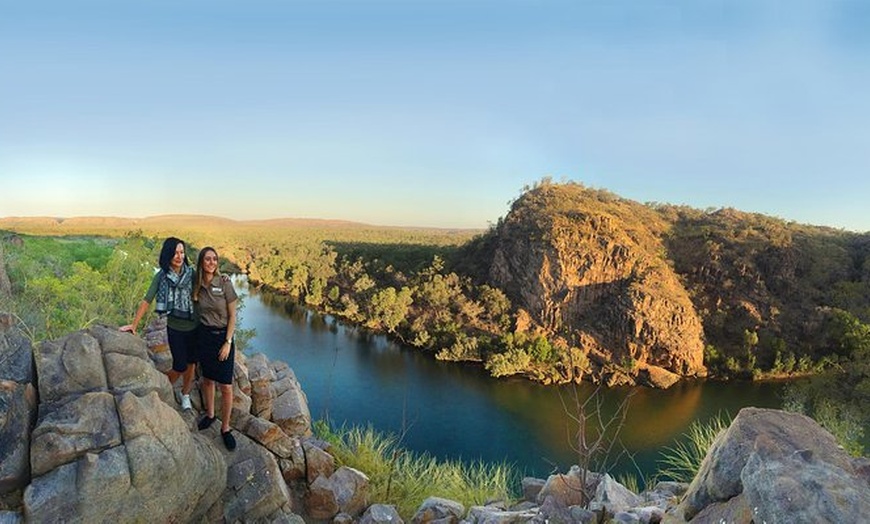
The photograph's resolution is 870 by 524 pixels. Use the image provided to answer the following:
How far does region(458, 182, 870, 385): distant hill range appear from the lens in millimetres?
48969

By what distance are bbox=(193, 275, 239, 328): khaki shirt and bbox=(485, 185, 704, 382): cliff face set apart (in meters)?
44.9

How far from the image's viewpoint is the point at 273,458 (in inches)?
237

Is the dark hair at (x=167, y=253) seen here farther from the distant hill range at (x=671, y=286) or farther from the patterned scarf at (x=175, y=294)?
the distant hill range at (x=671, y=286)

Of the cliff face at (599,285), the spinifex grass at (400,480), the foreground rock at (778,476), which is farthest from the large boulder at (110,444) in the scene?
the cliff face at (599,285)

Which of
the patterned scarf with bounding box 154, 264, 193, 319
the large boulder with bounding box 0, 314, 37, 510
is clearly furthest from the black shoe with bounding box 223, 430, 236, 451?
the large boulder with bounding box 0, 314, 37, 510

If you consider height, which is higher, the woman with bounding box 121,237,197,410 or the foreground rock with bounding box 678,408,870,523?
the woman with bounding box 121,237,197,410

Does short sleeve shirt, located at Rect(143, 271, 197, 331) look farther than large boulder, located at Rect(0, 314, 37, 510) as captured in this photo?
Yes

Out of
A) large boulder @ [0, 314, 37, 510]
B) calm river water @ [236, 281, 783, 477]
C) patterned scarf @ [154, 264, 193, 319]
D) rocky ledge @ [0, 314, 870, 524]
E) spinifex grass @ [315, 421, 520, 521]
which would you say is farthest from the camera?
calm river water @ [236, 281, 783, 477]

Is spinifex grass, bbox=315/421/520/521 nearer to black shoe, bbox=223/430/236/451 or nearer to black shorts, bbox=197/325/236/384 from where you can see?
black shoe, bbox=223/430/236/451

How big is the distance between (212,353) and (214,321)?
36 centimetres

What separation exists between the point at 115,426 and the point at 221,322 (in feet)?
4.43

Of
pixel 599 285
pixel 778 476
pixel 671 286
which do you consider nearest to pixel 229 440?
pixel 778 476

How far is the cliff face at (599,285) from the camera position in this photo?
1928 inches

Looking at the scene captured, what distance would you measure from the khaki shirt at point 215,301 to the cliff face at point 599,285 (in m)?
44.9
